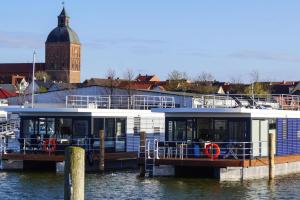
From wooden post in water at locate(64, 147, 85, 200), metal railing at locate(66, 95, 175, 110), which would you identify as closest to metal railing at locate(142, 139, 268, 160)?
metal railing at locate(66, 95, 175, 110)

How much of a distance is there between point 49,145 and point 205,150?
29.3ft

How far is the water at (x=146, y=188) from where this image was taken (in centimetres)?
3129

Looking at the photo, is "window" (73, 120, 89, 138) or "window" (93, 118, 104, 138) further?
"window" (93, 118, 104, 138)

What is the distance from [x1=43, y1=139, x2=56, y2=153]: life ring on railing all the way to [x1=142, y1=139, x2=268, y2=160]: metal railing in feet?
17.9

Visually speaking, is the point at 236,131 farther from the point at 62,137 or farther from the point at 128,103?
the point at 128,103

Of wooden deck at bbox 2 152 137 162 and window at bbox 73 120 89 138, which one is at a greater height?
window at bbox 73 120 89 138

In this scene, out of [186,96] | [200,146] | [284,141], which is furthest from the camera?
[186,96]

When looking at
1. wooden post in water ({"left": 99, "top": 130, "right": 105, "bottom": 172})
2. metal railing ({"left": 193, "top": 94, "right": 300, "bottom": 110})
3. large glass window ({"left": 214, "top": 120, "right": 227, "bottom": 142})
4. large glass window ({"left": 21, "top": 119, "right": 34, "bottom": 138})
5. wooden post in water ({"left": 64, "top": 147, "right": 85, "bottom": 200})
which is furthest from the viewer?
metal railing ({"left": 193, "top": 94, "right": 300, "bottom": 110})

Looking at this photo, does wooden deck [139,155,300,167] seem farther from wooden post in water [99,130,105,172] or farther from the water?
wooden post in water [99,130,105,172]

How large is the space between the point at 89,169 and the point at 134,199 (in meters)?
10.6

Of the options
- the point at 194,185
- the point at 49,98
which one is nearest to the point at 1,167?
the point at 194,185

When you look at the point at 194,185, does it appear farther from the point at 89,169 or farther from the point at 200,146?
the point at 89,169

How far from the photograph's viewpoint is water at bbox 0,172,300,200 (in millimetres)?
31286

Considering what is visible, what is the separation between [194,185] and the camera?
34.5 meters
